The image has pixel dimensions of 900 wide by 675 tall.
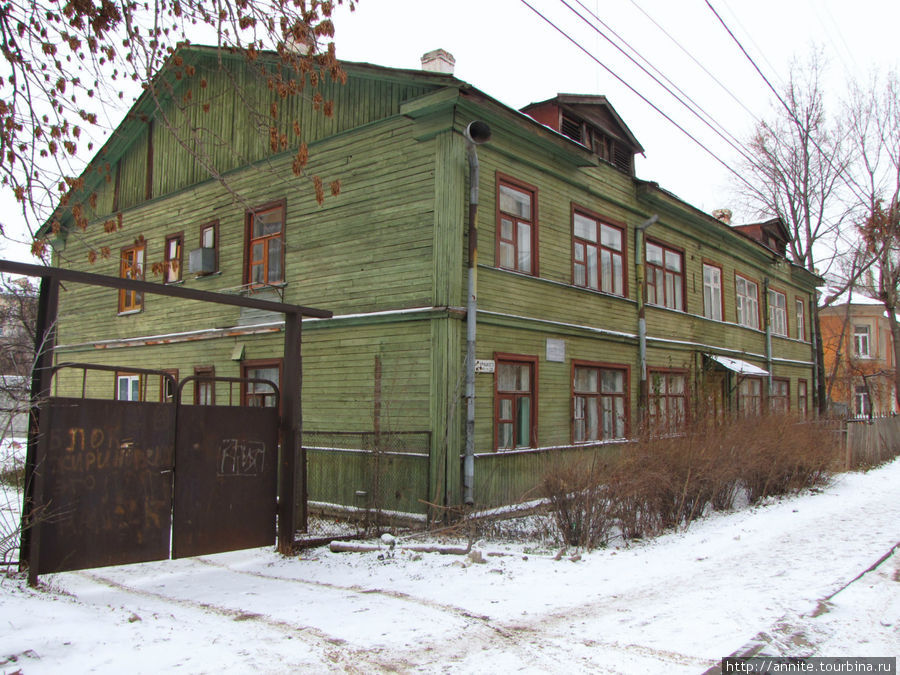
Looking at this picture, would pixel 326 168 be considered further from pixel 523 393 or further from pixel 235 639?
pixel 235 639

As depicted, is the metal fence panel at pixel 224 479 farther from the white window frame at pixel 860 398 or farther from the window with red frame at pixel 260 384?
the white window frame at pixel 860 398

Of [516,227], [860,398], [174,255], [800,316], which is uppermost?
[800,316]

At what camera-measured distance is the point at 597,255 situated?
1548 centimetres

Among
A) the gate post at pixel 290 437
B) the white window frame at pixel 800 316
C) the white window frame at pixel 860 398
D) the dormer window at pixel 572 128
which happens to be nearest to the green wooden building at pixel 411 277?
the dormer window at pixel 572 128

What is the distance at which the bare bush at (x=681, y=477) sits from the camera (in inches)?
354

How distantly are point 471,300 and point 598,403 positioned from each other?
5.06 meters

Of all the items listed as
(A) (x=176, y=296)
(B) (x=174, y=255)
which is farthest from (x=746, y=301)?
(A) (x=176, y=296)

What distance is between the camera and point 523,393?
41.9ft

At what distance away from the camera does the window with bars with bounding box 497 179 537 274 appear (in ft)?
41.3

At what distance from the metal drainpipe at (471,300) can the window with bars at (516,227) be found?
993 mm

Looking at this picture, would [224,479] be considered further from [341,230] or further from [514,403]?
[341,230]

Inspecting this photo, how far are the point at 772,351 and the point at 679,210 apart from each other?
9.45m

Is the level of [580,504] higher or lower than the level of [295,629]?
higher

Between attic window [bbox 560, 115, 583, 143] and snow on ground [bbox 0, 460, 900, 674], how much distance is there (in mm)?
9380
